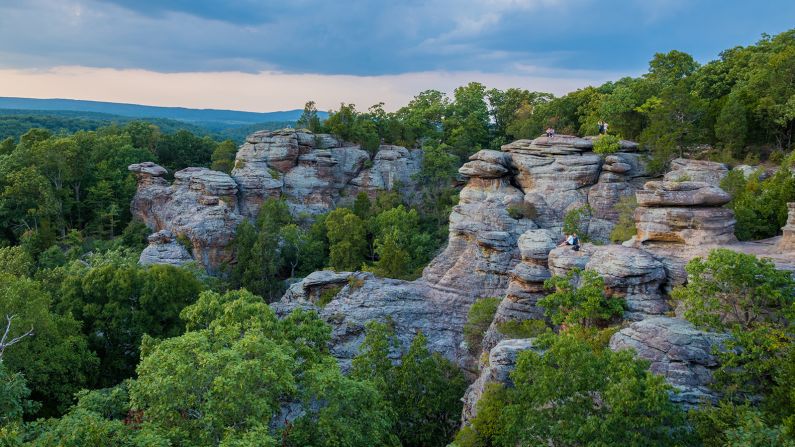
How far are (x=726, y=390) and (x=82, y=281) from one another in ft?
90.9

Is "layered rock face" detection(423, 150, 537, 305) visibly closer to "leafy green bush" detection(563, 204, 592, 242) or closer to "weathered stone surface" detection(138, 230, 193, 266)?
"leafy green bush" detection(563, 204, 592, 242)

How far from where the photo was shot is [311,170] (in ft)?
172

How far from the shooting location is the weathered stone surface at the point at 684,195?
2298 centimetres

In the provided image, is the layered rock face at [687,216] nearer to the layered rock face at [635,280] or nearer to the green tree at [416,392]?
the layered rock face at [635,280]

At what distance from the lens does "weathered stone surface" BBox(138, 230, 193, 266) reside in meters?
39.5

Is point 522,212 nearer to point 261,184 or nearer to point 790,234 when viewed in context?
point 790,234

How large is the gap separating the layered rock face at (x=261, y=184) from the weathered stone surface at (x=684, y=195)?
29695 mm

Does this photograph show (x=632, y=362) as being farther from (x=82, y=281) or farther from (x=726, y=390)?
(x=82, y=281)

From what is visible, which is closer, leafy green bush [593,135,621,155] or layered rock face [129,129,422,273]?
leafy green bush [593,135,621,155]

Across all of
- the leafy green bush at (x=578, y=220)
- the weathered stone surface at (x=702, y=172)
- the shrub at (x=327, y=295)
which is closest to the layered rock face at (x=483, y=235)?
the leafy green bush at (x=578, y=220)

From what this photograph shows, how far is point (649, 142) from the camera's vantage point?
→ 37.2 meters

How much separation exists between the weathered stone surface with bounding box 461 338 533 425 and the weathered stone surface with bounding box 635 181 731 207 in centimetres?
917

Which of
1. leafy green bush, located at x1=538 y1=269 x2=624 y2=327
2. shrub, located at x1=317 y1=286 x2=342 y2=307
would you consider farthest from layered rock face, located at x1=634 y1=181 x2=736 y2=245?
shrub, located at x1=317 y1=286 x2=342 y2=307

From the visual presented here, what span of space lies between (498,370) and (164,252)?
3019cm
